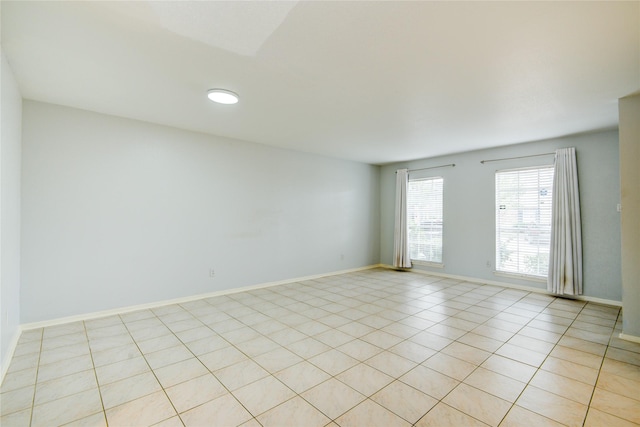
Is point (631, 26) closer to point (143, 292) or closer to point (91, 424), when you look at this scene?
point (91, 424)

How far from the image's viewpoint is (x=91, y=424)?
1696 millimetres

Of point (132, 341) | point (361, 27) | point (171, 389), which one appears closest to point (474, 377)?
point (171, 389)

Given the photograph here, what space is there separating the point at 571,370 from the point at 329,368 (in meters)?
1.97

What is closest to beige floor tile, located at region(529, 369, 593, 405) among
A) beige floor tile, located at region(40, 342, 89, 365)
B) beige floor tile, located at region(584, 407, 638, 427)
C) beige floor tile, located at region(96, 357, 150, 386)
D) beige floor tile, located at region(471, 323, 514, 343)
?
beige floor tile, located at region(584, 407, 638, 427)

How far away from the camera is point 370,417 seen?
1759 mm

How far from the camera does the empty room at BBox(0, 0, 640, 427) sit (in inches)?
72.6

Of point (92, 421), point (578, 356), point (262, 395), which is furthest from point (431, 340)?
point (92, 421)

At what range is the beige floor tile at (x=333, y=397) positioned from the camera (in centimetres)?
183

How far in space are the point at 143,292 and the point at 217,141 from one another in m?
2.38

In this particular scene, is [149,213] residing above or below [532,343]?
above

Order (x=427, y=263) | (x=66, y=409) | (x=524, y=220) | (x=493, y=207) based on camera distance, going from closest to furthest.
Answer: (x=66, y=409) < (x=524, y=220) < (x=493, y=207) < (x=427, y=263)

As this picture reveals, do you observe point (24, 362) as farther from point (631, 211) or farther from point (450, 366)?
point (631, 211)

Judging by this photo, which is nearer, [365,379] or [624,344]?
[365,379]

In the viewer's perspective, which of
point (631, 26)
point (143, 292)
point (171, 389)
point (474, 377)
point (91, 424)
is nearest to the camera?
point (91, 424)
